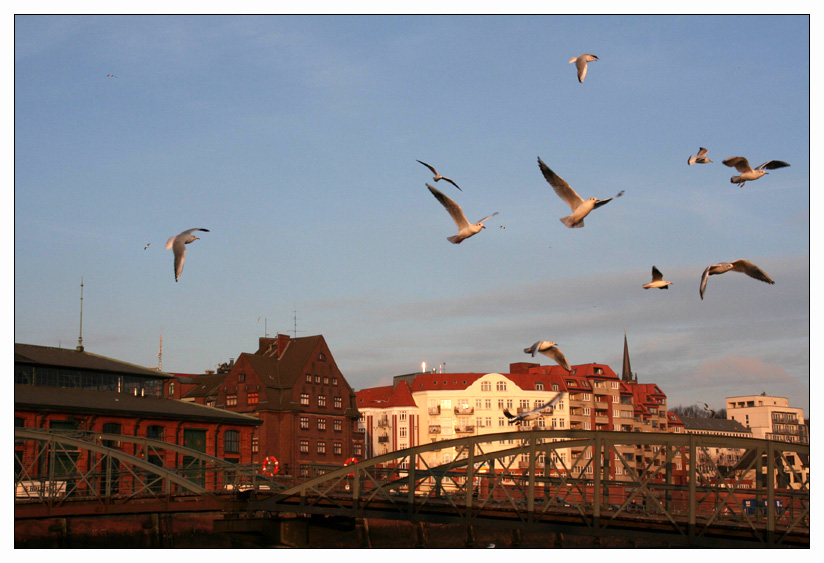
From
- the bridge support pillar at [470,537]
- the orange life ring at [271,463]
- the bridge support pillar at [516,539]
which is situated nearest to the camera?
the orange life ring at [271,463]

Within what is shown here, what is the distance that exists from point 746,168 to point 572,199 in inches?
245

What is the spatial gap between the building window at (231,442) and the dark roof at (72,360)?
6561 mm

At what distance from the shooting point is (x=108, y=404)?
67375 mm

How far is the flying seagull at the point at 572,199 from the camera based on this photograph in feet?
97.2

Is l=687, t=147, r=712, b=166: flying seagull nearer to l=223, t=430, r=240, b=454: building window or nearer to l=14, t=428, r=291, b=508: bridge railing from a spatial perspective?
l=14, t=428, r=291, b=508: bridge railing

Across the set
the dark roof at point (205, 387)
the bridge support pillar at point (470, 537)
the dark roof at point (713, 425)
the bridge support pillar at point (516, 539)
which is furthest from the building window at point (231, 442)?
the dark roof at point (713, 425)

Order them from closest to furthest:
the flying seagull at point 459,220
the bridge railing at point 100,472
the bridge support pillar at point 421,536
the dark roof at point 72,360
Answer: the flying seagull at point 459,220
the bridge railing at point 100,472
the dark roof at point 72,360
the bridge support pillar at point 421,536

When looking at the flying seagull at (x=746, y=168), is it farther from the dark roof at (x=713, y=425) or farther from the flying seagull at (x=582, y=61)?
the dark roof at (x=713, y=425)

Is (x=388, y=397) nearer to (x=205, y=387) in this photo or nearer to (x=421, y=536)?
(x=205, y=387)

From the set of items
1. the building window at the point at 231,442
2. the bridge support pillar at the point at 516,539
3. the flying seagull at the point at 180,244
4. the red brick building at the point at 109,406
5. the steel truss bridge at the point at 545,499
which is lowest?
the bridge support pillar at the point at 516,539

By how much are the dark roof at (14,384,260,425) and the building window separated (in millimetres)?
1148

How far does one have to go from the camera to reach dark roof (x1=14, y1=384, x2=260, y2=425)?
62.9 m

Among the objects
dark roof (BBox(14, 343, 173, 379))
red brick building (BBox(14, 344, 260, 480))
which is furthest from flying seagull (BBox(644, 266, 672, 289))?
dark roof (BBox(14, 343, 173, 379))

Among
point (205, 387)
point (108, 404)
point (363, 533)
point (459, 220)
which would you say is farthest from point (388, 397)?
point (459, 220)
